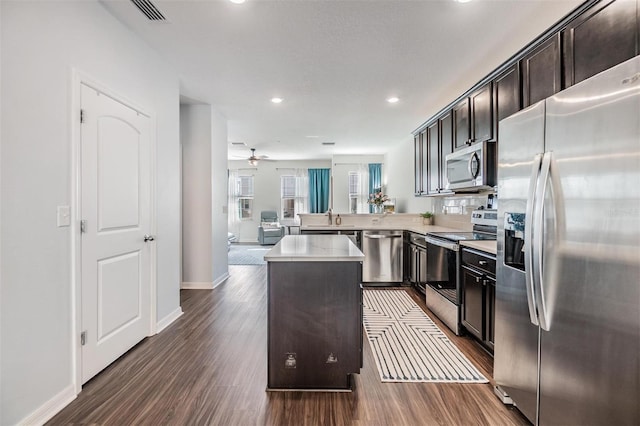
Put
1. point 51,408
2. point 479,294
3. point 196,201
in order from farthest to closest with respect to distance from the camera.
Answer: point 196,201 < point 479,294 < point 51,408

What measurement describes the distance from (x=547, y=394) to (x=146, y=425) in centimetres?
209

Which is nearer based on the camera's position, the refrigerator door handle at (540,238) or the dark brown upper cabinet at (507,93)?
the refrigerator door handle at (540,238)

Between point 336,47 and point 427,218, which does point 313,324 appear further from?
point 427,218

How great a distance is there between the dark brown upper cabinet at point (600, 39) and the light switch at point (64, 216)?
3193mm

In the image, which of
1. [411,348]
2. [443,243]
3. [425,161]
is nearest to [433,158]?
[425,161]

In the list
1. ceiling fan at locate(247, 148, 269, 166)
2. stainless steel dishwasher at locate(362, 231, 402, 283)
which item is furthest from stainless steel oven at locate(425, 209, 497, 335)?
ceiling fan at locate(247, 148, 269, 166)

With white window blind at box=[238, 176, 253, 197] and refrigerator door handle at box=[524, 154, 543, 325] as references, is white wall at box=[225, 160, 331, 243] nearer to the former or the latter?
white window blind at box=[238, 176, 253, 197]

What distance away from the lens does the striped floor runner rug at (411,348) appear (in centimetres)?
226

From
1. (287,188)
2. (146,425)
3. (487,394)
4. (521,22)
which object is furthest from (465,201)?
(287,188)

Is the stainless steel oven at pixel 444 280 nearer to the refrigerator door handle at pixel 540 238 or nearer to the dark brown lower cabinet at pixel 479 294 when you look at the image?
the dark brown lower cabinet at pixel 479 294

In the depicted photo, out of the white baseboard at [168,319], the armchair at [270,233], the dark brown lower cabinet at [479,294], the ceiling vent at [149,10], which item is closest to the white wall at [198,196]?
the white baseboard at [168,319]

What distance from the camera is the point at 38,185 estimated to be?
5.81 ft

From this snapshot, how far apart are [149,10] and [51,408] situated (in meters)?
2.70

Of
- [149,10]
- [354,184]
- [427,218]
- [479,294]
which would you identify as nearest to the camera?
[149,10]
